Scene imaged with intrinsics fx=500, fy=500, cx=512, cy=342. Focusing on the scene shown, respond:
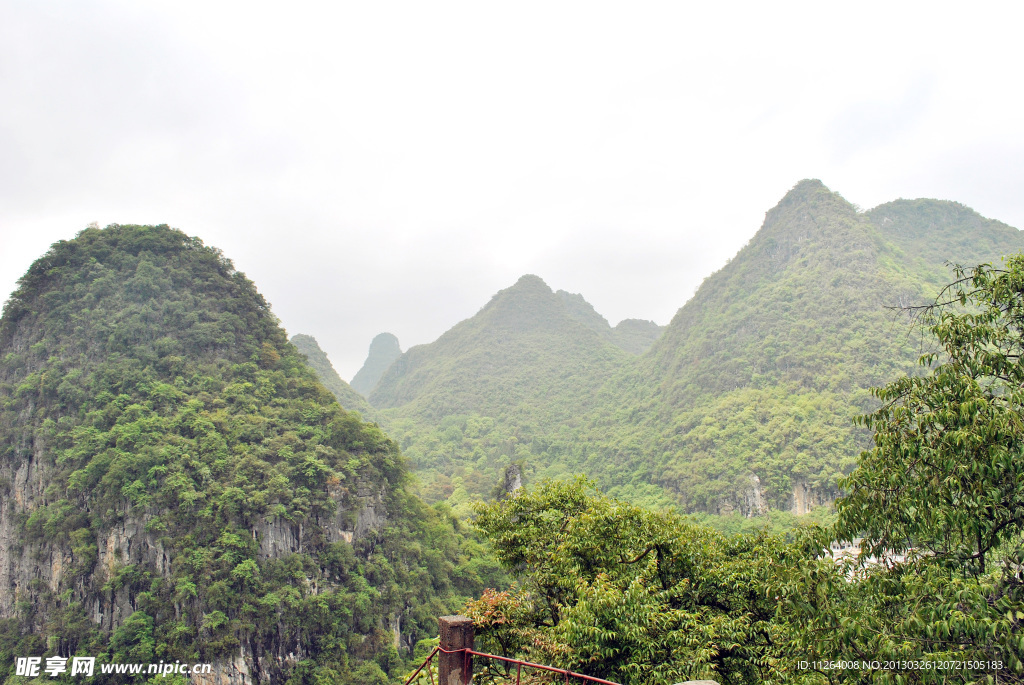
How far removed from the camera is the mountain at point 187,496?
721 inches

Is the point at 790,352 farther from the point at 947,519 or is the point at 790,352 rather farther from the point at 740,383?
the point at 947,519

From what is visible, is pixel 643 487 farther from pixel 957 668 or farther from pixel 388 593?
pixel 957 668

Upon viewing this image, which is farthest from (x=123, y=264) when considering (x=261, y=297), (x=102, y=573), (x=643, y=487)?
(x=643, y=487)

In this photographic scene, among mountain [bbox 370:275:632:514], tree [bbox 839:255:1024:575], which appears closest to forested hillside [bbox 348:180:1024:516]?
mountain [bbox 370:275:632:514]

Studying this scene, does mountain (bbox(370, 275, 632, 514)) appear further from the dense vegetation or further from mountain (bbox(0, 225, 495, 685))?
the dense vegetation

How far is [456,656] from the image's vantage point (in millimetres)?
4121

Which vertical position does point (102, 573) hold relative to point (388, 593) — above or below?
above

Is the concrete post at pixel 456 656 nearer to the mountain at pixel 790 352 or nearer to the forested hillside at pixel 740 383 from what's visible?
the forested hillside at pixel 740 383

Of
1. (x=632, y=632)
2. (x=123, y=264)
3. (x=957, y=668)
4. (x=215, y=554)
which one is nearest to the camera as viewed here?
(x=957, y=668)

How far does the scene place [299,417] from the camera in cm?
2505

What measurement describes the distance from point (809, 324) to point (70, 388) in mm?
53962

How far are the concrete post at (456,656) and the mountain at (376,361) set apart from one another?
5260 inches

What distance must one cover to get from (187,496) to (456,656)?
764 inches

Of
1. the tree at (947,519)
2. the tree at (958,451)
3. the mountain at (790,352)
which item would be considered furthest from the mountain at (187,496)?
the mountain at (790,352)
